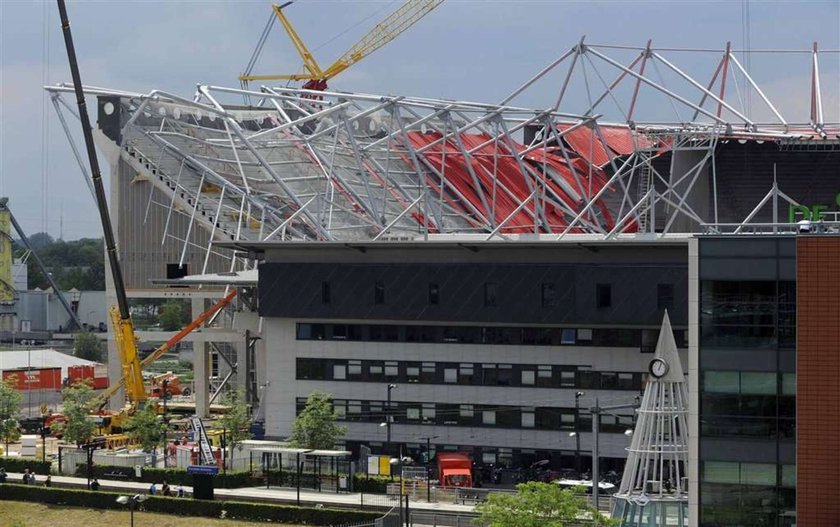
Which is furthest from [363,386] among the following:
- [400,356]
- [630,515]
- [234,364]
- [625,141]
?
[625,141]

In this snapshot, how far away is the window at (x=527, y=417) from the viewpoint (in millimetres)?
105312

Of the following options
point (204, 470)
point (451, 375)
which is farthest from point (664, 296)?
point (204, 470)

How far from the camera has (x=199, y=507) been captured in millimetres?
90125

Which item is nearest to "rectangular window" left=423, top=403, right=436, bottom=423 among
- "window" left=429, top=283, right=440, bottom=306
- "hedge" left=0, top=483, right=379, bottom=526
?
"window" left=429, top=283, right=440, bottom=306

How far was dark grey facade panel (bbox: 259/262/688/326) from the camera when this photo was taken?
4050 inches

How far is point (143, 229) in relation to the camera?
498 ft

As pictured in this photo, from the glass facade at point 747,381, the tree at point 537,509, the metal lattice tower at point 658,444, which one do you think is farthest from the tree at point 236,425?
the glass facade at point 747,381

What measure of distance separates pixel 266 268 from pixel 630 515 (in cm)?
5041

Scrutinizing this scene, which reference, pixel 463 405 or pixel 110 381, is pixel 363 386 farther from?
pixel 110 381

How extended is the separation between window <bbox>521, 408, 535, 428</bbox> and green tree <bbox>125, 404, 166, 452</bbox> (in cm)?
2353

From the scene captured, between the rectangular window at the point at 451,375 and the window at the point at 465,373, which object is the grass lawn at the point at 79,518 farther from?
the window at the point at 465,373

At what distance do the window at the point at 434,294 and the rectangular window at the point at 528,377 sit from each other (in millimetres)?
7601

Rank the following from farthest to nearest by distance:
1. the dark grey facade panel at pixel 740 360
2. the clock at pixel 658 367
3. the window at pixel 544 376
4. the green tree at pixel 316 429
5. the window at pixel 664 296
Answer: the window at pixel 544 376
the window at pixel 664 296
the green tree at pixel 316 429
the clock at pixel 658 367
the dark grey facade panel at pixel 740 360

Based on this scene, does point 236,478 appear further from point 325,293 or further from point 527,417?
point 527,417
